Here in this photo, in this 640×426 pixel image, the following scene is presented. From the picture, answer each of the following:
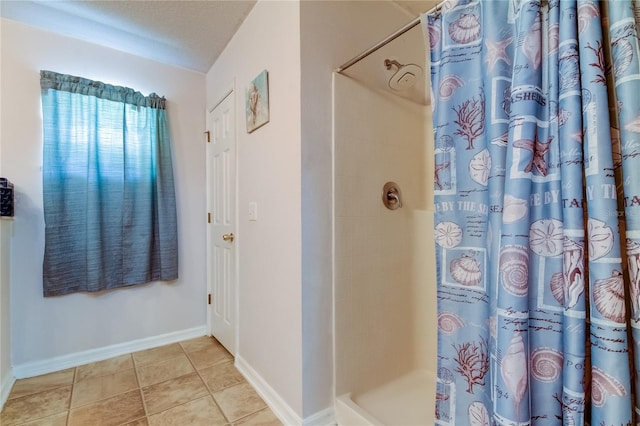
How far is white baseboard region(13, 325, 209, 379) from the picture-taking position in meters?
1.89

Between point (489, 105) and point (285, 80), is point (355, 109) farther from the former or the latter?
point (489, 105)

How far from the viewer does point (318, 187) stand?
144 cm

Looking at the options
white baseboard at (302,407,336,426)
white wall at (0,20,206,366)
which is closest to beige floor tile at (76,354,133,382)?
white wall at (0,20,206,366)

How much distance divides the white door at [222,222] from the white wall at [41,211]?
0.14m

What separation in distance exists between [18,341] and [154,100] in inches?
78.3

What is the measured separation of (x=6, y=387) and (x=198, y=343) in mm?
1121

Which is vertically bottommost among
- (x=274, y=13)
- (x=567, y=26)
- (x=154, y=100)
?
(x=567, y=26)

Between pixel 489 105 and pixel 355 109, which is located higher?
pixel 355 109

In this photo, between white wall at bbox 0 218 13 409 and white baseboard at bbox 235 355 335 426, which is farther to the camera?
white wall at bbox 0 218 13 409

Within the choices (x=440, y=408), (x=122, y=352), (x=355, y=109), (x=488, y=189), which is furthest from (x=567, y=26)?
(x=122, y=352)

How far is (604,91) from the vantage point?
0.68 meters

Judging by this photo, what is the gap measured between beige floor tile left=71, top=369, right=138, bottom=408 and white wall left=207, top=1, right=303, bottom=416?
0.71 metres

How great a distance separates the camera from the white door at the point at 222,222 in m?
2.12

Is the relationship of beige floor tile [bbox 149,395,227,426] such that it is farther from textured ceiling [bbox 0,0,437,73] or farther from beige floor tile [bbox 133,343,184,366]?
textured ceiling [bbox 0,0,437,73]
